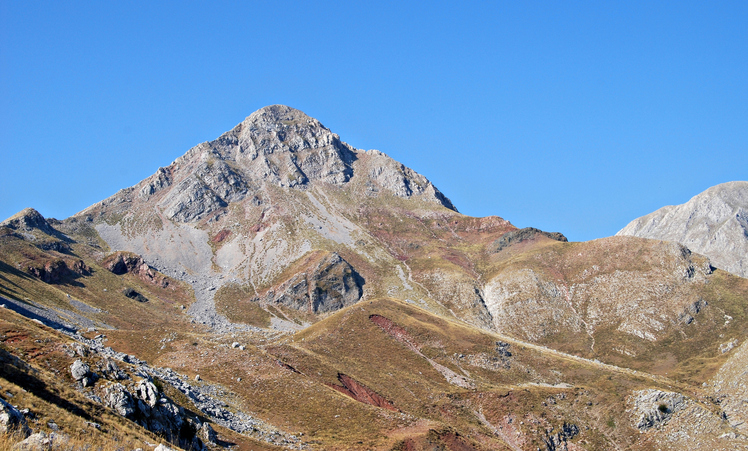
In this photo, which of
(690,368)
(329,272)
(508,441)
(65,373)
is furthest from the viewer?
(329,272)

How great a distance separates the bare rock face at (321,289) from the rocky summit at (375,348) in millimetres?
836

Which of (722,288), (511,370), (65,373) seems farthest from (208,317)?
(722,288)

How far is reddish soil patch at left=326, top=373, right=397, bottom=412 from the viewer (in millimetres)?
62675

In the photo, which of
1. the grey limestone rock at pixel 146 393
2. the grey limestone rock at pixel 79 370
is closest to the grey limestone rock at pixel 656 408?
the grey limestone rock at pixel 146 393

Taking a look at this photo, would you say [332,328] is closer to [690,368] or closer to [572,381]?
[572,381]

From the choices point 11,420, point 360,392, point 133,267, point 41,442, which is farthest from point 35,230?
point 41,442

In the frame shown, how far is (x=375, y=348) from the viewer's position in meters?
88.9

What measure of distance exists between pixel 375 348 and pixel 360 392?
23673 mm

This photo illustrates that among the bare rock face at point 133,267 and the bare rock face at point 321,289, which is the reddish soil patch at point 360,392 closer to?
the bare rock face at point 321,289

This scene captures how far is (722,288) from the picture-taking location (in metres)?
135

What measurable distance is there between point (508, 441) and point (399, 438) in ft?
90.8

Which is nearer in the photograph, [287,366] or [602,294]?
[287,366]

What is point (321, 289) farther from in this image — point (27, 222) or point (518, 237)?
point (27, 222)

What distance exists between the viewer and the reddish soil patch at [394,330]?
94.4 m
